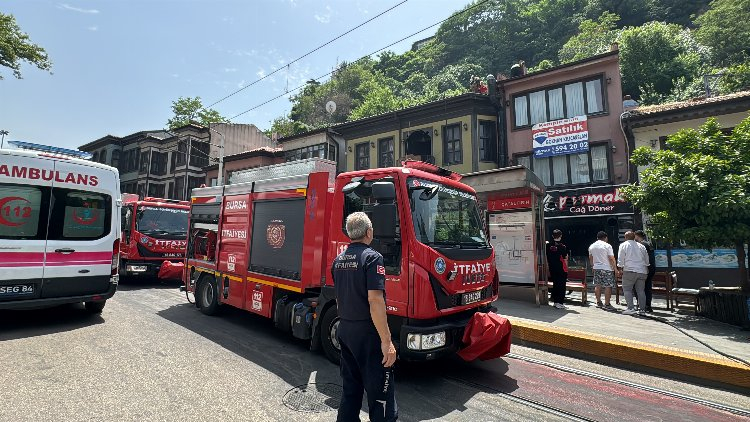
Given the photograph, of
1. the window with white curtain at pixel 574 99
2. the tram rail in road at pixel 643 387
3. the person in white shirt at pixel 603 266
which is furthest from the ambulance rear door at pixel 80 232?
the window with white curtain at pixel 574 99

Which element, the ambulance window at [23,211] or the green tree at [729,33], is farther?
the green tree at [729,33]

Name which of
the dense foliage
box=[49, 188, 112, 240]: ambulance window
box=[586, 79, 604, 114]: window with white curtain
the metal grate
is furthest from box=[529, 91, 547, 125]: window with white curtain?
box=[49, 188, 112, 240]: ambulance window

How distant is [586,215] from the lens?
1739 cm

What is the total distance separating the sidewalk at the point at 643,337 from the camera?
4.92 metres

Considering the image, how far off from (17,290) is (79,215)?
1526 mm

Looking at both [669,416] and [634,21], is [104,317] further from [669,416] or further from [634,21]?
[634,21]

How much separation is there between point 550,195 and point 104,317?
18.7m

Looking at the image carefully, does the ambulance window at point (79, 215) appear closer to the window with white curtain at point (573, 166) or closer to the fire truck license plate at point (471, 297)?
the fire truck license plate at point (471, 297)

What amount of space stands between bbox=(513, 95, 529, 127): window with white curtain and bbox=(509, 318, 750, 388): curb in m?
15.9

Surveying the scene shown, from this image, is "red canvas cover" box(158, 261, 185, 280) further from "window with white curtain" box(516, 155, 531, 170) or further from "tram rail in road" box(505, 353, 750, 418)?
"window with white curtain" box(516, 155, 531, 170)

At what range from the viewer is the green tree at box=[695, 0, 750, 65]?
30.0 metres

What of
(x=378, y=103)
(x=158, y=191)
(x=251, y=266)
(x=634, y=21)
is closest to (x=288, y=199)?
(x=251, y=266)

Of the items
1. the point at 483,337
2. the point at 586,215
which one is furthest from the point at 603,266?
the point at 586,215

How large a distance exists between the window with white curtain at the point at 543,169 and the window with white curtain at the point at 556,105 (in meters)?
2.25
